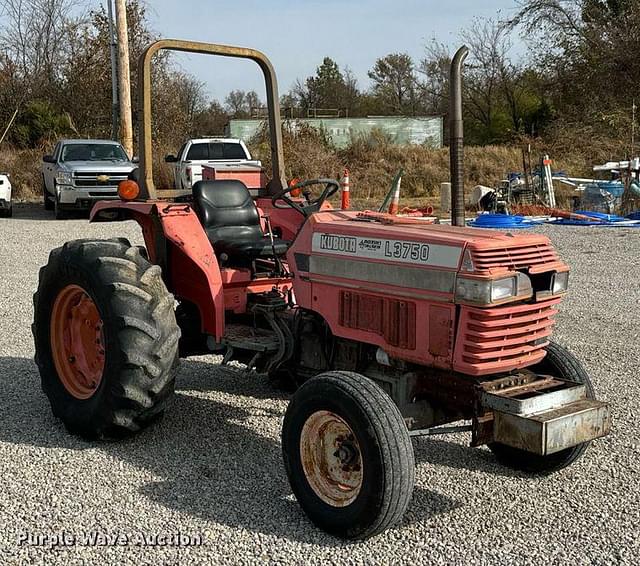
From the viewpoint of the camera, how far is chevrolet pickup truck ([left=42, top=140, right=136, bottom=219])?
16.4 metres

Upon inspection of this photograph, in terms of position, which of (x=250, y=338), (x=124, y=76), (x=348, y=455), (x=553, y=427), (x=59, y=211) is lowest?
(x=348, y=455)

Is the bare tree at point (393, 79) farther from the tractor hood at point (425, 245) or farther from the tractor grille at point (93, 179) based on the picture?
the tractor hood at point (425, 245)

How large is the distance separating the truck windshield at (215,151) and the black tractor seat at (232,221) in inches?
517

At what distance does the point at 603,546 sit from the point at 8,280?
8599 mm

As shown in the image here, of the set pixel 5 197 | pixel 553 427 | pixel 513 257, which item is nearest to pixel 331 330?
pixel 513 257

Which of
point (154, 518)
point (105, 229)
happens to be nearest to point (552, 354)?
point (154, 518)

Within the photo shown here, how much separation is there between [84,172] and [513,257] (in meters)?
14.1

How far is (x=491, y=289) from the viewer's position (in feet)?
11.1

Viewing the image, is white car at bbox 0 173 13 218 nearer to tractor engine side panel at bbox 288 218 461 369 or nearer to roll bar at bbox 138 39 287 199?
roll bar at bbox 138 39 287 199

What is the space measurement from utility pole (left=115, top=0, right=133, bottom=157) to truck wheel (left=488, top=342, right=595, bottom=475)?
16.6 m

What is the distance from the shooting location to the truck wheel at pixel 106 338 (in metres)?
4.20

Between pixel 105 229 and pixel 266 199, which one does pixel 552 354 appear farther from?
pixel 105 229

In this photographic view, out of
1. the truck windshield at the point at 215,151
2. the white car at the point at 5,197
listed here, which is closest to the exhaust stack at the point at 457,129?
the truck windshield at the point at 215,151

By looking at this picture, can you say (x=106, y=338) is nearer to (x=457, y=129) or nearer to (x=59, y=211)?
(x=457, y=129)
